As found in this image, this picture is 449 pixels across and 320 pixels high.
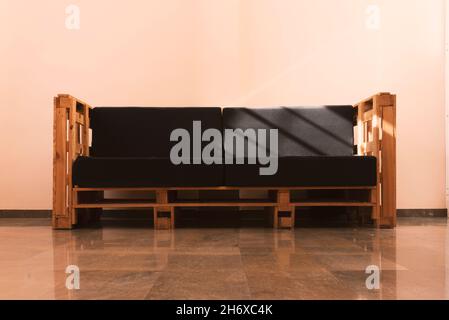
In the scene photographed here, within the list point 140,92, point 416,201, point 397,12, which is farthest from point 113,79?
point 416,201

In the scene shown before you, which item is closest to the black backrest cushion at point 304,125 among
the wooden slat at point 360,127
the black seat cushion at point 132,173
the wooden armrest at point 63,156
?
the wooden slat at point 360,127

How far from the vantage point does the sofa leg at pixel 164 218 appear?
271cm

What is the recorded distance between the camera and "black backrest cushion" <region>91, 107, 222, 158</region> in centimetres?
319

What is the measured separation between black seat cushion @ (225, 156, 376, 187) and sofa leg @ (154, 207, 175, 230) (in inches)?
20.1

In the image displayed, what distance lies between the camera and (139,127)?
126 inches

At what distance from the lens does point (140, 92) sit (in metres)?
3.42

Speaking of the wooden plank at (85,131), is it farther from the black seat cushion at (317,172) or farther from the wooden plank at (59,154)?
the black seat cushion at (317,172)

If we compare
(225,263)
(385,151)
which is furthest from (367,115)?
(225,263)

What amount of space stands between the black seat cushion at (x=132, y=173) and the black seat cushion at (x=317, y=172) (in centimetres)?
34

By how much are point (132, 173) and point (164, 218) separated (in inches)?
14.1

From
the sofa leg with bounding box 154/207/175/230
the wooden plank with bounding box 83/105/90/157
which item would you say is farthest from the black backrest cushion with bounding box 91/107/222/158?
the sofa leg with bounding box 154/207/175/230

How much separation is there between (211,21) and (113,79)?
0.93 metres

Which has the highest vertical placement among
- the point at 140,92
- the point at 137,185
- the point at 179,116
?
the point at 140,92
